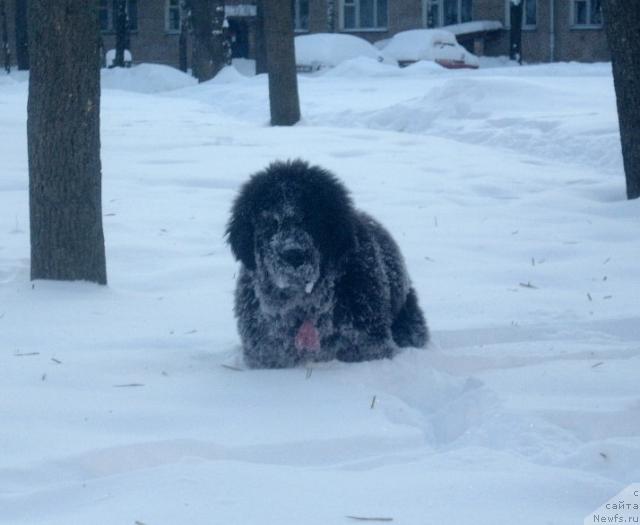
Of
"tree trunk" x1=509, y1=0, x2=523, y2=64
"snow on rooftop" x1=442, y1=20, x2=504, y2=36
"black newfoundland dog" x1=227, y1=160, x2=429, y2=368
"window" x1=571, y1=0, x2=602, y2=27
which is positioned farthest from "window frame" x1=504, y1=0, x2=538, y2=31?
"black newfoundland dog" x1=227, y1=160, x2=429, y2=368

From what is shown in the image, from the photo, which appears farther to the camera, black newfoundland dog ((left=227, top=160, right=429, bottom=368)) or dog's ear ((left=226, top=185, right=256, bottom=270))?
dog's ear ((left=226, top=185, right=256, bottom=270))

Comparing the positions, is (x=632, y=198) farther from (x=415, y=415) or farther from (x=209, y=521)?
(x=209, y=521)

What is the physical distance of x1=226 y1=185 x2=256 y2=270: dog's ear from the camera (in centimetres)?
484

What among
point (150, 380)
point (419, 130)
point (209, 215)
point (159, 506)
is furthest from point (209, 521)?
point (419, 130)

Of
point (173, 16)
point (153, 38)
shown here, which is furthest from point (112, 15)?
point (173, 16)

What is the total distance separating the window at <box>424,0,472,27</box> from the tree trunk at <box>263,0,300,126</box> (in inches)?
1069

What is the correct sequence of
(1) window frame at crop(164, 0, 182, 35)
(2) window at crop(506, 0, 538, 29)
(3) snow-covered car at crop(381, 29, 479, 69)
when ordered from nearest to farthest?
(3) snow-covered car at crop(381, 29, 479, 69) < (2) window at crop(506, 0, 538, 29) < (1) window frame at crop(164, 0, 182, 35)

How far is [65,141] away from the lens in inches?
244

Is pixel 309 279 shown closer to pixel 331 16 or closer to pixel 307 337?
pixel 307 337

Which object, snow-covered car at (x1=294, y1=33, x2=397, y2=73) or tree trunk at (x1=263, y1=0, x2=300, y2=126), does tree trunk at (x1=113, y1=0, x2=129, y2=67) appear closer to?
snow-covered car at (x1=294, y1=33, x2=397, y2=73)

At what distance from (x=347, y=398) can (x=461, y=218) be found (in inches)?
191

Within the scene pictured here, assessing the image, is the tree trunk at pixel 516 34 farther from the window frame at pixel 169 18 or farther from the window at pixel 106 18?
the window at pixel 106 18

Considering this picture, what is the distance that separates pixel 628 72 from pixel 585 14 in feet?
113

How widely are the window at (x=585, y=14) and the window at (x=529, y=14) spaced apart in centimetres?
151
